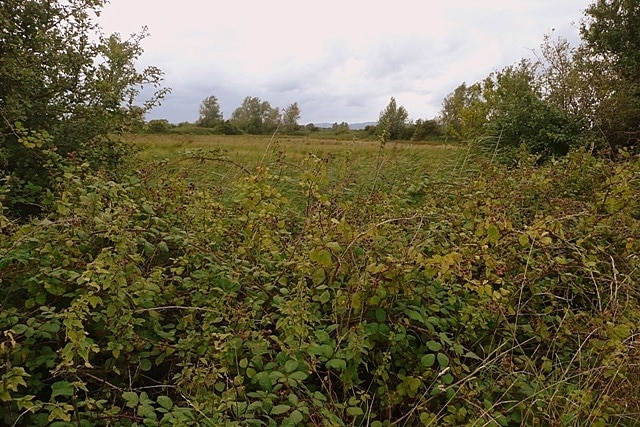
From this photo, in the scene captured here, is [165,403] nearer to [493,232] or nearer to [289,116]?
[493,232]

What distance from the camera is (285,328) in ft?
6.24

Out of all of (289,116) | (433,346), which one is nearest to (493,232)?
(433,346)

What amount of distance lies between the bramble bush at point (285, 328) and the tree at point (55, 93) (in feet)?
4.29

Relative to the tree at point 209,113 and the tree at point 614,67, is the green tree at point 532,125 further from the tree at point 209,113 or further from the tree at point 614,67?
the tree at point 209,113

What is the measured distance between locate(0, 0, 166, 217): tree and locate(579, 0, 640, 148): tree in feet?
27.7

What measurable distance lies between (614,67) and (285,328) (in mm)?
10912

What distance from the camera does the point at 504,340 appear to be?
234cm

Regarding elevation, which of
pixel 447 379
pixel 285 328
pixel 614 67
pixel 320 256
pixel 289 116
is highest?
pixel 614 67

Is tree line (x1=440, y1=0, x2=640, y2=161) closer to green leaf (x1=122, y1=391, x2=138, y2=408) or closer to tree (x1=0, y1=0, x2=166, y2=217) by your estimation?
tree (x1=0, y1=0, x2=166, y2=217)

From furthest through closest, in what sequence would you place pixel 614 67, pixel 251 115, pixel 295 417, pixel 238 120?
1. pixel 251 115
2. pixel 238 120
3. pixel 614 67
4. pixel 295 417

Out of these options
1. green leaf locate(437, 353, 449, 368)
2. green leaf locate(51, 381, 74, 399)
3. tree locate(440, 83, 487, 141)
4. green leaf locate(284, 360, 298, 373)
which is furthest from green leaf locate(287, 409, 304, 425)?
→ tree locate(440, 83, 487, 141)

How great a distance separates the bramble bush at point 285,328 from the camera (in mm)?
1770

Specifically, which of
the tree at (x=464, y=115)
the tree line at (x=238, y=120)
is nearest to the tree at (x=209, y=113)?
the tree line at (x=238, y=120)

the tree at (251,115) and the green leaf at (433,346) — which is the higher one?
the tree at (251,115)
